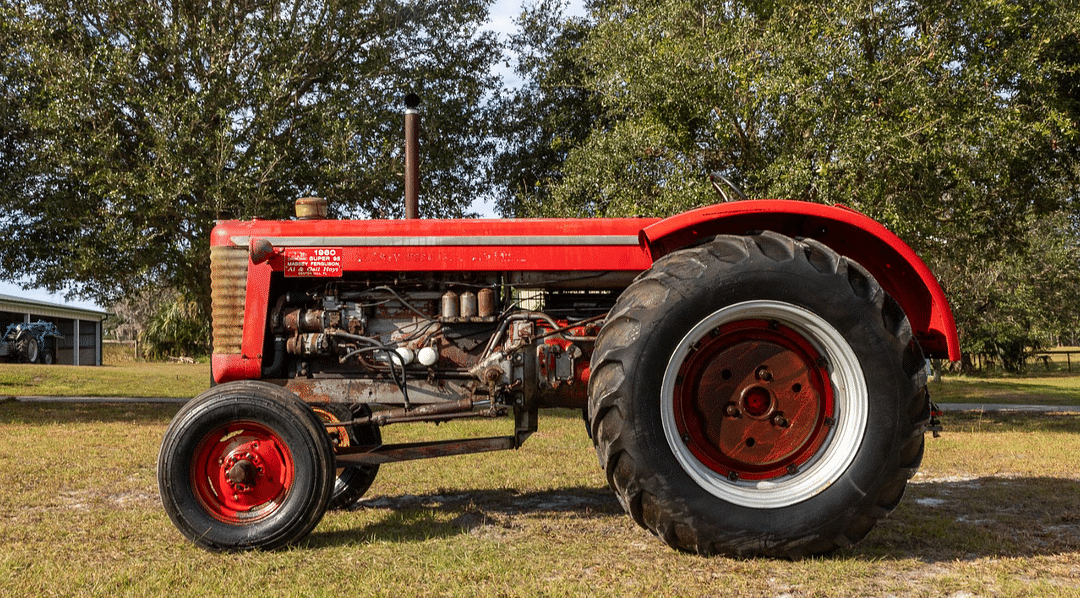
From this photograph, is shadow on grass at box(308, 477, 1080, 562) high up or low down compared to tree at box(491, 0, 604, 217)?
down

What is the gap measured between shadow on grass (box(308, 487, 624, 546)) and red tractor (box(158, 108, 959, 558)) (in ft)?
1.22

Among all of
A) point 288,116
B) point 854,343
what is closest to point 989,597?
point 854,343

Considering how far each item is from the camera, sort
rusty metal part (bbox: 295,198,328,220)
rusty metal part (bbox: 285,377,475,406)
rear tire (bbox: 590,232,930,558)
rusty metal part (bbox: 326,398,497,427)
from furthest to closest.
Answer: rusty metal part (bbox: 295,198,328,220)
rusty metal part (bbox: 285,377,475,406)
rusty metal part (bbox: 326,398,497,427)
rear tire (bbox: 590,232,930,558)

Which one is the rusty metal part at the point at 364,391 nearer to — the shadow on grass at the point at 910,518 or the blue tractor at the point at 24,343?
the shadow on grass at the point at 910,518

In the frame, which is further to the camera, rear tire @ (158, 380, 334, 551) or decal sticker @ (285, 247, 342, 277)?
decal sticker @ (285, 247, 342, 277)

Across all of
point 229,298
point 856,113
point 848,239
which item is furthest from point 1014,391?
point 229,298

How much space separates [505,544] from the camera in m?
4.05

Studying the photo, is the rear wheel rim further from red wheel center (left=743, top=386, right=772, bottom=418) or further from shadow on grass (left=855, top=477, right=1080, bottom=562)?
shadow on grass (left=855, top=477, right=1080, bottom=562)

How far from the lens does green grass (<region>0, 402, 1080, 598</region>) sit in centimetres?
337

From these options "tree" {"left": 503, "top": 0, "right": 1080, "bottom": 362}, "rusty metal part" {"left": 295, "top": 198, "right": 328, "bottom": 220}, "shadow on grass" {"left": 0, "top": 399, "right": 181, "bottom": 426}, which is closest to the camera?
"rusty metal part" {"left": 295, "top": 198, "right": 328, "bottom": 220}

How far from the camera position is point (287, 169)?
12594mm

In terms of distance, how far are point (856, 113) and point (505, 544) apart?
8288mm

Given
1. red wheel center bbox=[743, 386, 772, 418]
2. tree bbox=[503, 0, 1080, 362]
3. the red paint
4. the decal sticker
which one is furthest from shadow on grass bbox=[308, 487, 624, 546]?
tree bbox=[503, 0, 1080, 362]

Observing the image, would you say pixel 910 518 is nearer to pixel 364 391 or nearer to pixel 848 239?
pixel 848 239
